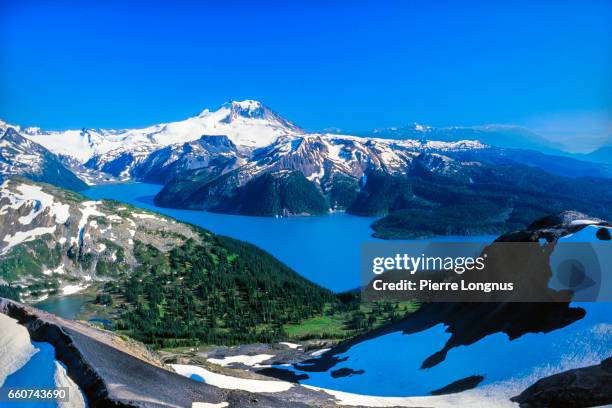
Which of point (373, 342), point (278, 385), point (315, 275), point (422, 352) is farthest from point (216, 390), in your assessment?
point (315, 275)

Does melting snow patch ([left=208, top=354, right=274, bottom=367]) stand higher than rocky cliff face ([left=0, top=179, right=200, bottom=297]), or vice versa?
rocky cliff face ([left=0, top=179, right=200, bottom=297])

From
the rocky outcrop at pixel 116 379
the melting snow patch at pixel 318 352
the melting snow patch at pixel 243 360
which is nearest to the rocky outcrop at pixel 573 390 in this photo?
the rocky outcrop at pixel 116 379

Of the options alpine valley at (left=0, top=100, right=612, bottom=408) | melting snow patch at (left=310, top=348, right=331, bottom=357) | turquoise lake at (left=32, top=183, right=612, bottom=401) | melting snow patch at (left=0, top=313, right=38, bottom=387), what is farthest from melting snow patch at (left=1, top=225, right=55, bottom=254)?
melting snow patch at (left=0, top=313, right=38, bottom=387)

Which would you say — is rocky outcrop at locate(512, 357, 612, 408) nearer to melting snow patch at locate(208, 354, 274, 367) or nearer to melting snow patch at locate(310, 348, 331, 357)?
melting snow patch at locate(310, 348, 331, 357)

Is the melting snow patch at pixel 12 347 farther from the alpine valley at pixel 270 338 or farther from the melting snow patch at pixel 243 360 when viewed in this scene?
the melting snow patch at pixel 243 360

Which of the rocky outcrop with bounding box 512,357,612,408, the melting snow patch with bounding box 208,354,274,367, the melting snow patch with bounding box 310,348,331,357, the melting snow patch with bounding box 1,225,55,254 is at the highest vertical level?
the melting snow patch with bounding box 1,225,55,254

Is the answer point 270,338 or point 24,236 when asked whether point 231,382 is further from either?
point 24,236

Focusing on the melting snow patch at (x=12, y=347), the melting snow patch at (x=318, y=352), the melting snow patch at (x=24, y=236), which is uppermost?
the melting snow patch at (x=24, y=236)

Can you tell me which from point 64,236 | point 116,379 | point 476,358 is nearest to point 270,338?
point 476,358

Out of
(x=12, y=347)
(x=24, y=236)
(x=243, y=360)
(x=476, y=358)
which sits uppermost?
(x=24, y=236)
